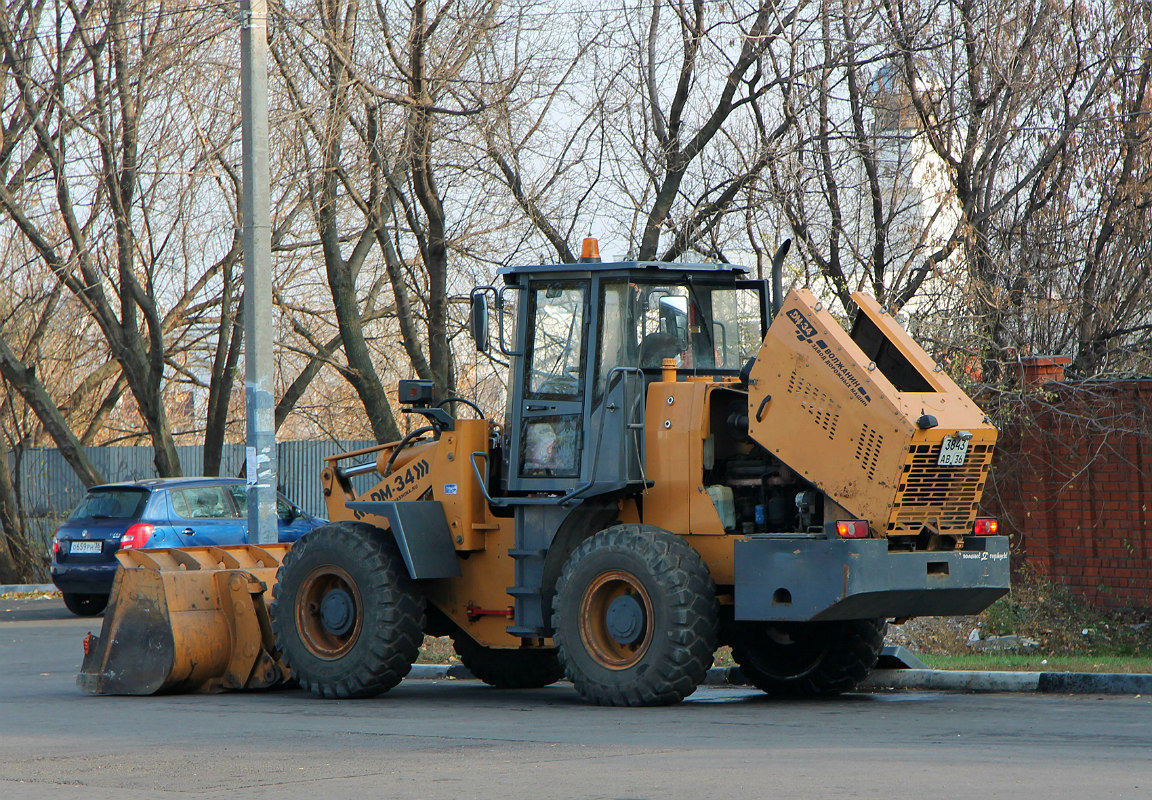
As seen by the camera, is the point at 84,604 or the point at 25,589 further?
the point at 25,589

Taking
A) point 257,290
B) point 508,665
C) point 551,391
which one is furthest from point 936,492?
point 257,290

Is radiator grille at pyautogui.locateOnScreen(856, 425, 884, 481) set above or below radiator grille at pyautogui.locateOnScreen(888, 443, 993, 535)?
above

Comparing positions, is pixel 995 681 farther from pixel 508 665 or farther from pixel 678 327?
pixel 508 665

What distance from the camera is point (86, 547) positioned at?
1898 cm

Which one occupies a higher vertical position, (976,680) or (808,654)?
(808,654)

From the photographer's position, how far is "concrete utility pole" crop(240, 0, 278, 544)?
12.8 meters

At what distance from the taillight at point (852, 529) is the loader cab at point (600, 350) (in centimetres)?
156

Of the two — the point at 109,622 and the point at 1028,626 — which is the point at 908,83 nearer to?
the point at 1028,626

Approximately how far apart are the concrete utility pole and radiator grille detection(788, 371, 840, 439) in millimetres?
5155

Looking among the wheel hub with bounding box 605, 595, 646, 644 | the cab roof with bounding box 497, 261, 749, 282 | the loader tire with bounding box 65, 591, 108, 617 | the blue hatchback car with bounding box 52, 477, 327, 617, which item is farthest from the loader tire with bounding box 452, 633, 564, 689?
the loader tire with bounding box 65, 591, 108, 617

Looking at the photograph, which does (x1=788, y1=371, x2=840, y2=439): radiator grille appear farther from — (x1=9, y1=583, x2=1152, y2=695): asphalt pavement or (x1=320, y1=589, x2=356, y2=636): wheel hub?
(x1=320, y1=589, x2=356, y2=636): wheel hub

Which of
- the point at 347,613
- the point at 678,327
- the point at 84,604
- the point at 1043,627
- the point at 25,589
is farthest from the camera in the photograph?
the point at 25,589

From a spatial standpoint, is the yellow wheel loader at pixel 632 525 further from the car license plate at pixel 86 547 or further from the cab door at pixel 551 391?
the car license plate at pixel 86 547

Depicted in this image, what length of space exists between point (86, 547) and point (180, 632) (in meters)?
8.78
